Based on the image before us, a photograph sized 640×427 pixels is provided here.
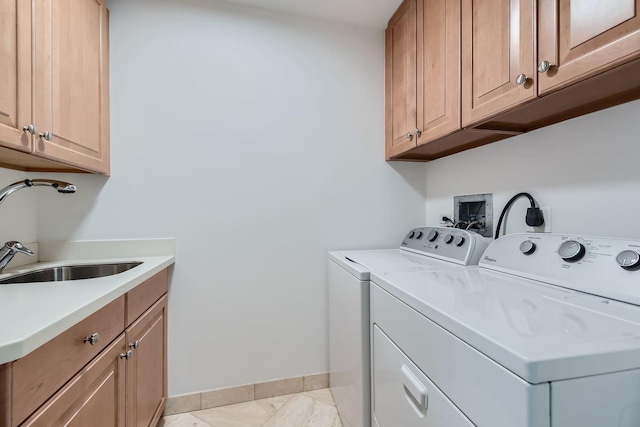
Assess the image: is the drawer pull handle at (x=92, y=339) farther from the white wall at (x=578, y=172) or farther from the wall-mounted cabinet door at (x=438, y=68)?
the white wall at (x=578, y=172)

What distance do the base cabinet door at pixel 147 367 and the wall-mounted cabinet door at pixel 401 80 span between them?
5.42 ft

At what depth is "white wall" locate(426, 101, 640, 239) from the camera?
2.96ft

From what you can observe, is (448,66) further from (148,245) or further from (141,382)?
(141,382)

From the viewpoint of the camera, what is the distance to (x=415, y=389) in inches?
29.7

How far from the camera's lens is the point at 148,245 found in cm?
156

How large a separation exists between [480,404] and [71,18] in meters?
2.02

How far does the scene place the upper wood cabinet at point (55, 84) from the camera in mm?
935

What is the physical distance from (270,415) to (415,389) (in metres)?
1.20

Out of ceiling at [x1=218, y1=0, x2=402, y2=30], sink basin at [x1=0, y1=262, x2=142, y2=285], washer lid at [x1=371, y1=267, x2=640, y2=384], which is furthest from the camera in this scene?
ceiling at [x1=218, y1=0, x2=402, y2=30]

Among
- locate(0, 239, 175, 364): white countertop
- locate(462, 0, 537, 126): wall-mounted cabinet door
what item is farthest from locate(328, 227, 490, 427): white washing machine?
locate(0, 239, 175, 364): white countertop

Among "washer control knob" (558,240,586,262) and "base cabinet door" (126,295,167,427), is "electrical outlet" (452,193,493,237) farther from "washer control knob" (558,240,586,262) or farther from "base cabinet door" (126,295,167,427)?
"base cabinet door" (126,295,167,427)

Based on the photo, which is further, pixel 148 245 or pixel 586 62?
pixel 148 245

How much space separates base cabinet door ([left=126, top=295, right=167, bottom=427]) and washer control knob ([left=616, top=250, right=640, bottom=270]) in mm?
1653

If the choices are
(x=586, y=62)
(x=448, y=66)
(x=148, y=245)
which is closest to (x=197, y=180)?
(x=148, y=245)
